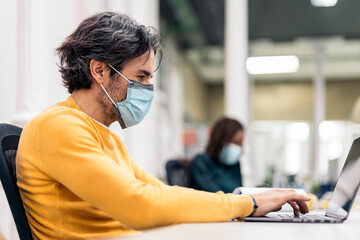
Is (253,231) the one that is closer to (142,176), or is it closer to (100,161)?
(100,161)

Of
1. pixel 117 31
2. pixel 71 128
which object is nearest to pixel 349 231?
pixel 71 128

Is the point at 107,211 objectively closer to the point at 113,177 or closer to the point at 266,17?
the point at 113,177

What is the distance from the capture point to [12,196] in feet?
3.59

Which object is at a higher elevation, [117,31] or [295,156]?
[117,31]

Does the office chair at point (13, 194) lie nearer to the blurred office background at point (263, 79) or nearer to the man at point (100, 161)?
the man at point (100, 161)

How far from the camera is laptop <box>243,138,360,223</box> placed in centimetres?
117

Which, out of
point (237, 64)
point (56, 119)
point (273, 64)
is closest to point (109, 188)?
point (56, 119)

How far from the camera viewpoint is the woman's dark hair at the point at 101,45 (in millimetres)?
1310

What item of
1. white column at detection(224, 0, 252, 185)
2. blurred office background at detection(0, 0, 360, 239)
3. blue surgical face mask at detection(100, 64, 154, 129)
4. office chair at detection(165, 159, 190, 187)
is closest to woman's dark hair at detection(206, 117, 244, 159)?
office chair at detection(165, 159, 190, 187)

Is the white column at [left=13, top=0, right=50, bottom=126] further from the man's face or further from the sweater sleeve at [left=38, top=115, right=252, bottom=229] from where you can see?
the sweater sleeve at [left=38, top=115, right=252, bottom=229]

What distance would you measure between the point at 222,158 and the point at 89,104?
2.40 m

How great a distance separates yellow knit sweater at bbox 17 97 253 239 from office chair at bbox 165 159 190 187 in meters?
2.11

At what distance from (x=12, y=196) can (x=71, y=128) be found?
0.67 feet

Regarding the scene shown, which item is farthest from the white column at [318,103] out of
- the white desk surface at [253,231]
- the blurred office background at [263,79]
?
the white desk surface at [253,231]
